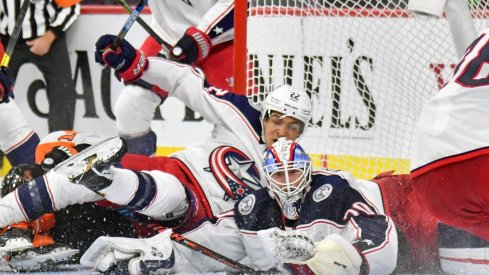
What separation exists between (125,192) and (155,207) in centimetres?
16

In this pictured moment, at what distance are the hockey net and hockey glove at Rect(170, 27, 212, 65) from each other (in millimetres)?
232

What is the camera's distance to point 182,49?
4.63 m

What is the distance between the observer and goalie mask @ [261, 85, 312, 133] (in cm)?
411

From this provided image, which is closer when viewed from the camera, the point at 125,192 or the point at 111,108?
the point at 125,192

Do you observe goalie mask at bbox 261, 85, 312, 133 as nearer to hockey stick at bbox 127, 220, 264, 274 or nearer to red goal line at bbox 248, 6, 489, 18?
red goal line at bbox 248, 6, 489, 18

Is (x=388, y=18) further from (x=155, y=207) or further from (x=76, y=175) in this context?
(x=76, y=175)

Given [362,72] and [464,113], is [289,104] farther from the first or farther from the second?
[464,113]

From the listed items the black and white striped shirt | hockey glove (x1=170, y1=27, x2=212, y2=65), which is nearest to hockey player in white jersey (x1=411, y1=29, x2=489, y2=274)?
hockey glove (x1=170, y1=27, x2=212, y2=65)

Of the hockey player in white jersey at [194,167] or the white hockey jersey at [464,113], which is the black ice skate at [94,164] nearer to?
the hockey player in white jersey at [194,167]

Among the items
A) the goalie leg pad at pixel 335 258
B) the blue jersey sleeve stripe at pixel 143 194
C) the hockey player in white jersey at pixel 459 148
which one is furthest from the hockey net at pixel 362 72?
the hockey player in white jersey at pixel 459 148

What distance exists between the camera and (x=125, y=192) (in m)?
3.67

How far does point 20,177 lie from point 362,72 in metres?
1.52

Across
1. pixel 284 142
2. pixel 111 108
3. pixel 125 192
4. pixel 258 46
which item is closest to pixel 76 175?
pixel 125 192

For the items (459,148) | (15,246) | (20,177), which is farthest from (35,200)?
(459,148)
